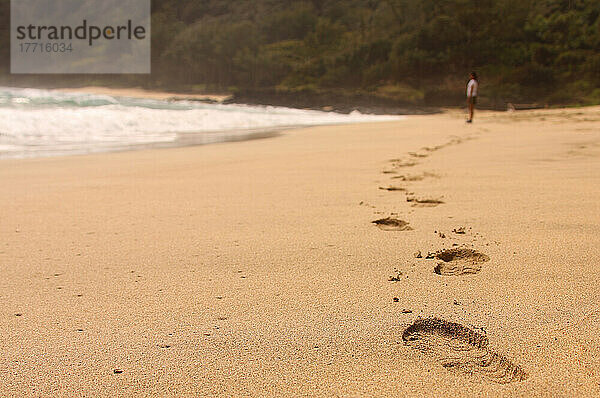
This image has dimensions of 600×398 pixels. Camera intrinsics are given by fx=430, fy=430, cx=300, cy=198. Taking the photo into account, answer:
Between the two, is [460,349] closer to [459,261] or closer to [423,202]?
[459,261]

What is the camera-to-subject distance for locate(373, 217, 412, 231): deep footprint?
1.42 m

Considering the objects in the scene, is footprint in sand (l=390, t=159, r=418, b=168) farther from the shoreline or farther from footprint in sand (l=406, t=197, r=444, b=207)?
the shoreline

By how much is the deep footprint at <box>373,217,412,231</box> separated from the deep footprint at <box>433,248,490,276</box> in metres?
0.25

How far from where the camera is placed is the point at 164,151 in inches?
163

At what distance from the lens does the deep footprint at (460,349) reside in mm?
663

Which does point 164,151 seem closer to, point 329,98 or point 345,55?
point 329,98

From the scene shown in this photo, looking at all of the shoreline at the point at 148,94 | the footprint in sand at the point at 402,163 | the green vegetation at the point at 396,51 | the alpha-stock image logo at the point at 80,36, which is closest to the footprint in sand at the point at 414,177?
the footprint in sand at the point at 402,163

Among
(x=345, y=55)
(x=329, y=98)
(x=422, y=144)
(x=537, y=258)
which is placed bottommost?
→ (x=537, y=258)

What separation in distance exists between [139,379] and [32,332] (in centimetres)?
30

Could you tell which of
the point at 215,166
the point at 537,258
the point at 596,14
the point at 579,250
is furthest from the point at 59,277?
the point at 596,14

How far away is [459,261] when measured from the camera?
1.12 metres

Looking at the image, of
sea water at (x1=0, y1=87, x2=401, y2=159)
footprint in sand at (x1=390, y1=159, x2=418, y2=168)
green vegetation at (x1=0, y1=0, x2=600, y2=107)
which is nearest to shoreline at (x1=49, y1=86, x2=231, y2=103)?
green vegetation at (x1=0, y1=0, x2=600, y2=107)

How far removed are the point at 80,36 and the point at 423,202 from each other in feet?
156

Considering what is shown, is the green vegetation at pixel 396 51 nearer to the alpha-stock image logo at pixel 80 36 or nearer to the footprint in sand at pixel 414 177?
the alpha-stock image logo at pixel 80 36
